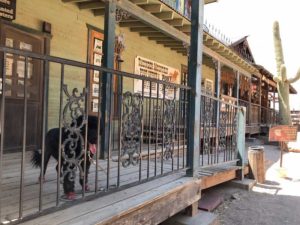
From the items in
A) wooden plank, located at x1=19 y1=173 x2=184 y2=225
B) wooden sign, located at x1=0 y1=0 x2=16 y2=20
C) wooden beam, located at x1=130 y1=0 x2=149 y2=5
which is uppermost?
wooden beam, located at x1=130 y1=0 x2=149 y2=5

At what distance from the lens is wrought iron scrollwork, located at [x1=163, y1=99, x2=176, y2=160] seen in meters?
4.56

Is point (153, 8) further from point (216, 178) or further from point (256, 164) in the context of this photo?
point (256, 164)

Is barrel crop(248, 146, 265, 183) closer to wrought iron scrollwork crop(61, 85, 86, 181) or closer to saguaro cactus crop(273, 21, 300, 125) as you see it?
wrought iron scrollwork crop(61, 85, 86, 181)

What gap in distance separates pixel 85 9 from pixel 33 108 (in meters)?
2.65

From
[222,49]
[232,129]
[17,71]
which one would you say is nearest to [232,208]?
[232,129]

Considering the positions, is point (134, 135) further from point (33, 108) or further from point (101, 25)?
point (101, 25)

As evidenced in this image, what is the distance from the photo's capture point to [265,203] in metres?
7.33

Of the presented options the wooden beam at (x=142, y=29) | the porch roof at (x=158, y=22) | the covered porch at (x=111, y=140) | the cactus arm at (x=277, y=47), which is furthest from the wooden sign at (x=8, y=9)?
the cactus arm at (x=277, y=47)

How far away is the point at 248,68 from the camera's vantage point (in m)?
17.6

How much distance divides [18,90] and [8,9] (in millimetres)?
1366

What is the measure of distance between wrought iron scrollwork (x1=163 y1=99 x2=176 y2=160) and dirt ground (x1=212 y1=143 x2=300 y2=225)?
2163 mm

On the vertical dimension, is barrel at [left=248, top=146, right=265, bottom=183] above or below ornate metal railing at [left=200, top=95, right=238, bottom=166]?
below

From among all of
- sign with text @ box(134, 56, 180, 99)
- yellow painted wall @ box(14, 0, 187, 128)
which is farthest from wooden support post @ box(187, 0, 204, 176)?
sign with text @ box(134, 56, 180, 99)

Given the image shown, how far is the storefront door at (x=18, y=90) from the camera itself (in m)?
6.54
